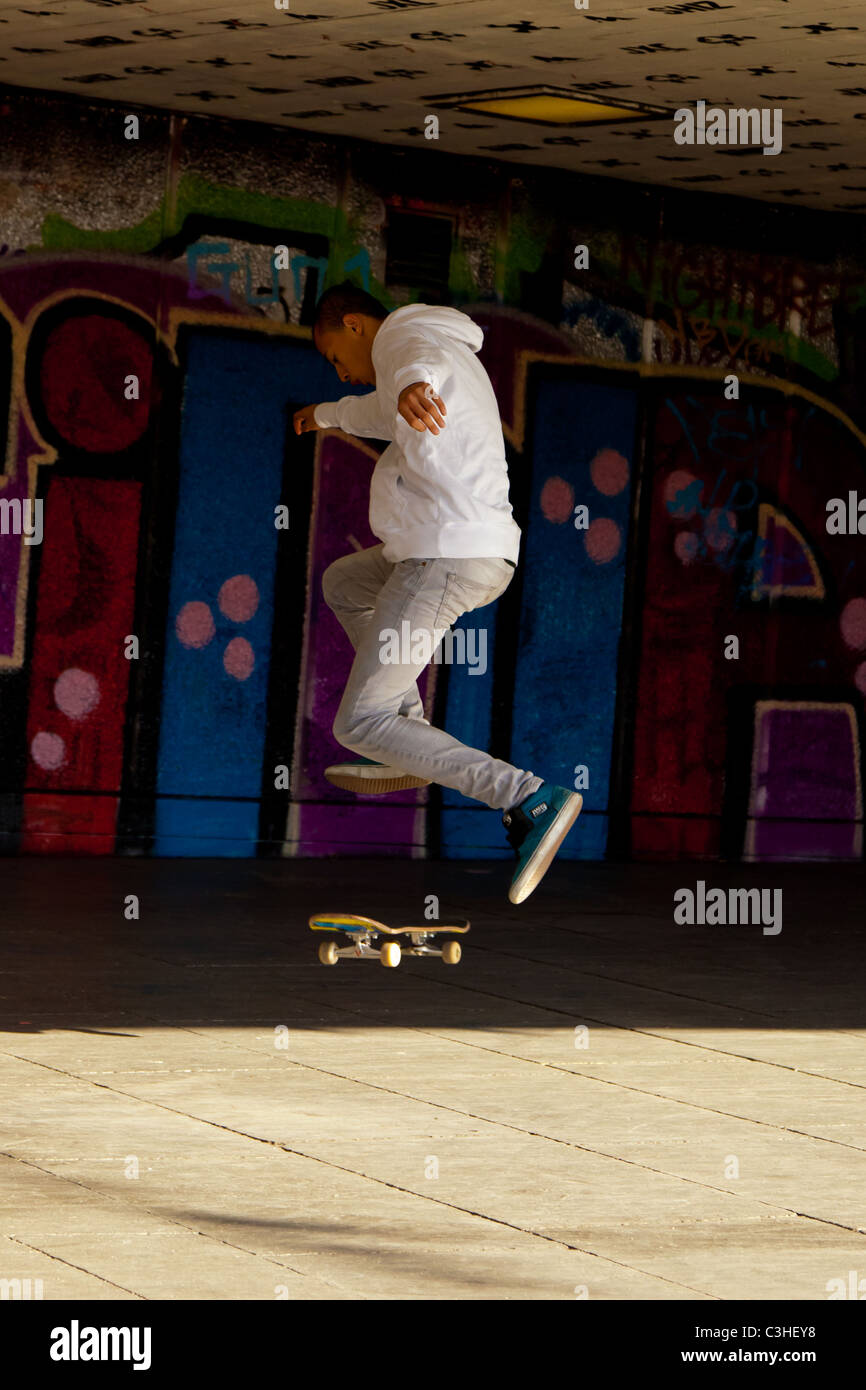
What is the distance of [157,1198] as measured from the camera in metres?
5.36

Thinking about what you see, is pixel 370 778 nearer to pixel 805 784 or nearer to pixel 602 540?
pixel 602 540

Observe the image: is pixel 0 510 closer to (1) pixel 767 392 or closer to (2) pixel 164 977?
(2) pixel 164 977

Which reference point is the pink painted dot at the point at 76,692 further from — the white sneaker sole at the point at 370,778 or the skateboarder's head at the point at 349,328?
the skateboarder's head at the point at 349,328

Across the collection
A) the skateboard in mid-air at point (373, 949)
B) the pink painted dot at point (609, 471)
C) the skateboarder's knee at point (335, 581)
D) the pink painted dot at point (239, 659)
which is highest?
the pink painted dot at point (609, 471)

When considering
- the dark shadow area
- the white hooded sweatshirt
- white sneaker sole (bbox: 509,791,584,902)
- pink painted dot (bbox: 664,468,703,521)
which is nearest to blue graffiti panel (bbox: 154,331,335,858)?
the dark shadow area

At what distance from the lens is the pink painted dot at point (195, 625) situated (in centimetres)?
1223

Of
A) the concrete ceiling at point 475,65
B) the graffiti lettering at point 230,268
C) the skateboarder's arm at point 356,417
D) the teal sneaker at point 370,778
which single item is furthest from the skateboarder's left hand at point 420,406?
the graffiti lettering at point 230,268

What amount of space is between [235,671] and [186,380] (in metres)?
1.73

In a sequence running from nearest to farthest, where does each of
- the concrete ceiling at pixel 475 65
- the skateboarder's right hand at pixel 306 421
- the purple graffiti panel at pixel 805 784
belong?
the skateboarder's right hand at pixel 306 421
the concrete ceiling at pixel 475 65
the purple graffiti panel at pixel 805 784

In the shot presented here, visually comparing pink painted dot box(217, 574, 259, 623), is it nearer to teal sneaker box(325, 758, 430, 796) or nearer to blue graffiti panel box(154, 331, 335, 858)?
blue graffiti panel box(154, 331, 335, 858)

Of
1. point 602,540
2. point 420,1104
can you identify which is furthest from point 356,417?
point 602,540

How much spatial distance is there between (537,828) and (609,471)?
670 centimetres

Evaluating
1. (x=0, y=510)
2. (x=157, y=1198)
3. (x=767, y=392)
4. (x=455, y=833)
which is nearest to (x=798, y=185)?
(x=767, y=392)

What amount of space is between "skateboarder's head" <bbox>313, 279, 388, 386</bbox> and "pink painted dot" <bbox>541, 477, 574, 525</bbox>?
19.6 feet
